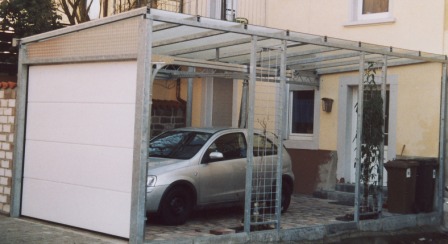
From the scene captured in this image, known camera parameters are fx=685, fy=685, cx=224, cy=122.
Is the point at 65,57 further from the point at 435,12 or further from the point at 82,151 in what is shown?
the point at 435,12

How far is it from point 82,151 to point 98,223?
3.73 ft

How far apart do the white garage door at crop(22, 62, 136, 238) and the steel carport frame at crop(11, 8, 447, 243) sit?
0.16 metres

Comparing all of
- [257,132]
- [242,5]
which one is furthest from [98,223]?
[242,5]

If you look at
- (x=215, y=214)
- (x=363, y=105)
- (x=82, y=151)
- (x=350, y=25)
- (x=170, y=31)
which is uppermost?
(x=350, y=25)

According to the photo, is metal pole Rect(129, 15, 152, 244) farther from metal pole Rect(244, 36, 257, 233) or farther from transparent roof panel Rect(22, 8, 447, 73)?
metal pole Rect(244, 36, 257, 233)

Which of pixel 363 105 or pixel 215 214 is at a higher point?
pixel 363 105

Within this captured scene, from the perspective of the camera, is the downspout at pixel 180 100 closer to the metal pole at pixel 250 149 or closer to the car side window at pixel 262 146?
the car side window at pixel 262 146

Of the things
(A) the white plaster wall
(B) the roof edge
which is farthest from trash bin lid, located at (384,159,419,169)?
(B) the roof edge

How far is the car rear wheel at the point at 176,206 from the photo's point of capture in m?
10.7

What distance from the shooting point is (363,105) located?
1191 cm

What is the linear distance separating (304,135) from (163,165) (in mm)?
5777

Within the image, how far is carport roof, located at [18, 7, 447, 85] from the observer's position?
9.33 meters

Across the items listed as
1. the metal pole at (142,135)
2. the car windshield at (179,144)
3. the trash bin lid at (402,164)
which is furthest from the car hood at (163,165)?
the trash bin lid at (402,164)

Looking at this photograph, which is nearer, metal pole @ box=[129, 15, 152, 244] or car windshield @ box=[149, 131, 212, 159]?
metal pole @ box=[129, 15, 152, 244]
